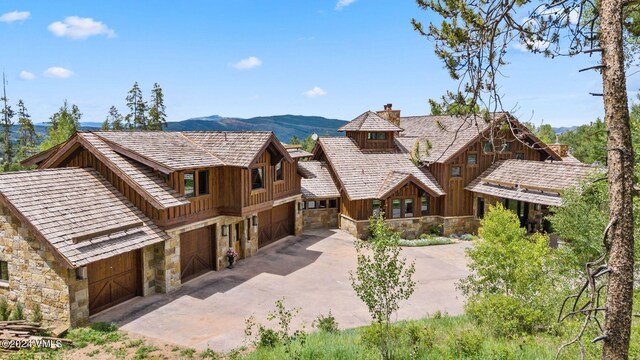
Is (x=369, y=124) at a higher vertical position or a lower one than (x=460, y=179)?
higher

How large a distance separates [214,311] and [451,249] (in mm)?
16237

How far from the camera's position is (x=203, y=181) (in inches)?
830

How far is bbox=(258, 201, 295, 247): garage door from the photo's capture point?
2658cm

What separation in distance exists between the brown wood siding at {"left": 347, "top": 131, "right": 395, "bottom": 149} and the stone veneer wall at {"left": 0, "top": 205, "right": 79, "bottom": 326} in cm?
2318

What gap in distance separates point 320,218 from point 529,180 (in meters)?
14.2

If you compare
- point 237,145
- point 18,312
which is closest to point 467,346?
point 18,312

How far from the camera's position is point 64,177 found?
1784 cm

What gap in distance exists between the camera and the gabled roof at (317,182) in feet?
98.3

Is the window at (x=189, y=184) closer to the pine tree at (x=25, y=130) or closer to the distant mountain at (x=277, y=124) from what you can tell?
the pine tree at (x=25, y=130)

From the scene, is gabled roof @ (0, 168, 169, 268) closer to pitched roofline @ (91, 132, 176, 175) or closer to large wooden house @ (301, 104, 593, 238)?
pitched roofline @ (91, 132, 176, 175)

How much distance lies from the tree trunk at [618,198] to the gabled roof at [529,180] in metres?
19.6

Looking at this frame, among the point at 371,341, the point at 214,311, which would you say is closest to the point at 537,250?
the point at 371,341

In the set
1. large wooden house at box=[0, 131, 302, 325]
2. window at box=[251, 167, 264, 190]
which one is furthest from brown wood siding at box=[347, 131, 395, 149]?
window at box=[251, 167, 264, 190]

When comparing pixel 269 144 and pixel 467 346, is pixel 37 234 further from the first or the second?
pixel 467 346
